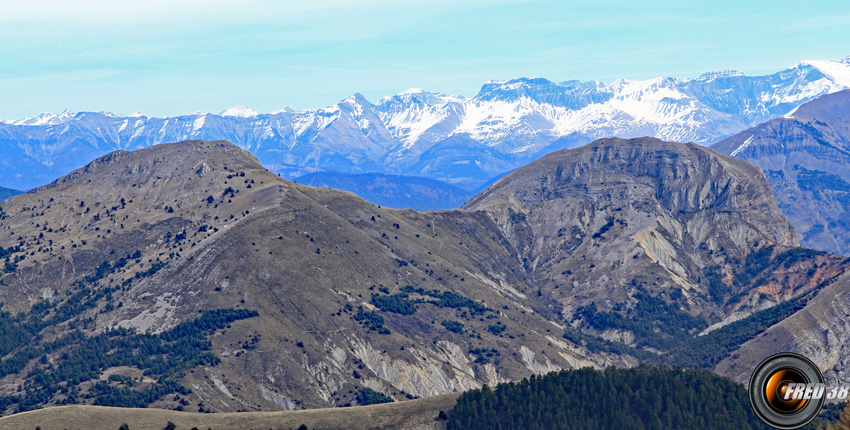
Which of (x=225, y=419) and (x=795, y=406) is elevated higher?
(x=795, y=406)

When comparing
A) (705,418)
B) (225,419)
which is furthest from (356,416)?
(705,418)

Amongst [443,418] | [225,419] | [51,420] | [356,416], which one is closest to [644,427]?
[443,418]

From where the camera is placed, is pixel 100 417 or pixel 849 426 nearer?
pixel 849 426

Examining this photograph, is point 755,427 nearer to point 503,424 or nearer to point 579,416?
point 579,416

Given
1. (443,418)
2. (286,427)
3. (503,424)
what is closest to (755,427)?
(503,424)

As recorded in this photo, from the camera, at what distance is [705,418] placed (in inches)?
7628

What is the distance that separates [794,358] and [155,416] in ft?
528

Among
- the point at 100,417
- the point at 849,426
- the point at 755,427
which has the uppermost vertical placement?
the point at 849,426

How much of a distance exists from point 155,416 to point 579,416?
90.9m

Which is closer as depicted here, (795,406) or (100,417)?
(795,406)

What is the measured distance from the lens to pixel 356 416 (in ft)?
653

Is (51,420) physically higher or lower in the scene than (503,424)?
higher

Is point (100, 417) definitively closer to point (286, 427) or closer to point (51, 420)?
point (51, 420)

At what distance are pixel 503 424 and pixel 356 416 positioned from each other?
104 feet
